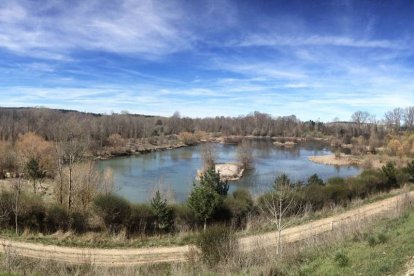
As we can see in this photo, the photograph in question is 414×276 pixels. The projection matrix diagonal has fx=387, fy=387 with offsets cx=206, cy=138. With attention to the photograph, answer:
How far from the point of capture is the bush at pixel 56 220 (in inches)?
816

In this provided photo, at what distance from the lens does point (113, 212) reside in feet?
69.6

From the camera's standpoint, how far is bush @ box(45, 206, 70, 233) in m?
20.7

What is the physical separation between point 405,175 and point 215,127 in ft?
389

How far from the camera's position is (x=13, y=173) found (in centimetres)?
4641

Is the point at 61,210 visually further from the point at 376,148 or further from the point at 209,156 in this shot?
the point at 376,148

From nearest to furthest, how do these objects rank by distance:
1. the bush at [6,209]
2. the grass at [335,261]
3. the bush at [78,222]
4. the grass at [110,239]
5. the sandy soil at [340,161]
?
the grass at [335,261], the grass at [110,239], the bush at [6,209], the bush at [78,222], the sandy soil at [340,161]

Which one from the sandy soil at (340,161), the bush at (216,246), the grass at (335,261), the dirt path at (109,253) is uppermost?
the grass at (335,261)

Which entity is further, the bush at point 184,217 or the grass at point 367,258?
the bush at point 184,217

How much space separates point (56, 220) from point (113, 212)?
3.04 meters

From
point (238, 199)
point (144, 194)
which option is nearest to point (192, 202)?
point (238, 199)

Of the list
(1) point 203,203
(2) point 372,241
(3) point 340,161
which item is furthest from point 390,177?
(3) point 340,161

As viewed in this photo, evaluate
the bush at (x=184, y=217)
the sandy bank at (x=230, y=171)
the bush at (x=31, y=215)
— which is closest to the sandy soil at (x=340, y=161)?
the sandy bank at (x=230, y=171)

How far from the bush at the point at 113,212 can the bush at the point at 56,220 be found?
5.51 ft

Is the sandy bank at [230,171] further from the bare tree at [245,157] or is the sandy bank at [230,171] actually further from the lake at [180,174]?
the bare tree at [245,157]
